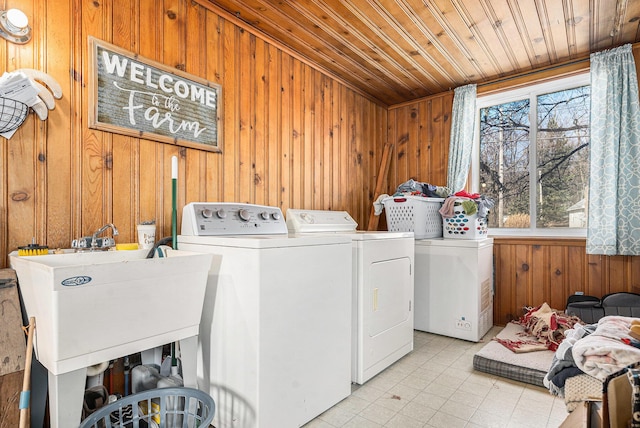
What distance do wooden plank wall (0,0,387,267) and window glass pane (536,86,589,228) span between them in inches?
74.6

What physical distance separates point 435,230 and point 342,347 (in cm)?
165

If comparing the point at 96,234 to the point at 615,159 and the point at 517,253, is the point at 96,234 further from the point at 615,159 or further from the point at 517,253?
the point at 615,159

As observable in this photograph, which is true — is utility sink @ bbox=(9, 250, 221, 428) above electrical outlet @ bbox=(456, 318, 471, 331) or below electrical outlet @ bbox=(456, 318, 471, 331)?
above

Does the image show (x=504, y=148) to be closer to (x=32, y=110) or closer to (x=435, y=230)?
(x=435, y=230)

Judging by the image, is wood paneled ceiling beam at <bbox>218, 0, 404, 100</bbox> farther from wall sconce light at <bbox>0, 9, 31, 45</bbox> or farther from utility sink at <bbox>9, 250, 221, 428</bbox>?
utility sink at <bbox>9, 250, 221, 428</bbox>

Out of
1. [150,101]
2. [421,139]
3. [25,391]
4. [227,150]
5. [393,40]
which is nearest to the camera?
[25,391]

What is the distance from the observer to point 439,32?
2.45 metres

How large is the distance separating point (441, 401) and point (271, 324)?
111 centimetres

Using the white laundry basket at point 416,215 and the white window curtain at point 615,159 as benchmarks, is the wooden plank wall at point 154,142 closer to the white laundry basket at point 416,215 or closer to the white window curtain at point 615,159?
the white laundry basket at point 416,215

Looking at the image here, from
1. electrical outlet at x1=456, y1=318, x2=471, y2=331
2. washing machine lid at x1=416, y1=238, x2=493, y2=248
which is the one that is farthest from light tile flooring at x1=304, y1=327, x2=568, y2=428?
washing machine lid at x1=416, y1=238, x2=493, y2=248

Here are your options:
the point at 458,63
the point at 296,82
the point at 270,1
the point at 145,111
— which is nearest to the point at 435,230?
the point at 458,63

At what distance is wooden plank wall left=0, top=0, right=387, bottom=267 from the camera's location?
1479 mm

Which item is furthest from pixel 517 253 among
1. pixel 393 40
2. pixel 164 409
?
pixel 164 409

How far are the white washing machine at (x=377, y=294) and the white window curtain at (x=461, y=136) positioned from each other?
1.16m
